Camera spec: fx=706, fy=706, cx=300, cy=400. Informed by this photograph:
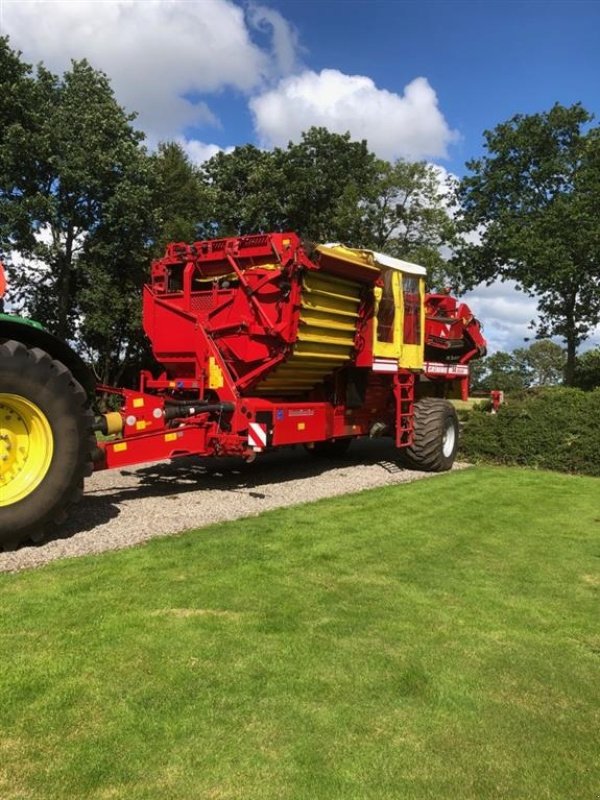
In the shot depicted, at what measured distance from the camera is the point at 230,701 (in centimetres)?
334

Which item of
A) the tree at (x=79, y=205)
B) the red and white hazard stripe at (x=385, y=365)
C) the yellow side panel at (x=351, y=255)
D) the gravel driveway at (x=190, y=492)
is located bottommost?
the gravel driveway at (x=190, y=492)

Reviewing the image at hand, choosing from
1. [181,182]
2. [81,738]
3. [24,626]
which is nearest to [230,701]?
[81,738]

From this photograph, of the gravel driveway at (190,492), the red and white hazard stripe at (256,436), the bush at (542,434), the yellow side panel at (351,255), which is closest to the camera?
the gravel driveway at (190,492)

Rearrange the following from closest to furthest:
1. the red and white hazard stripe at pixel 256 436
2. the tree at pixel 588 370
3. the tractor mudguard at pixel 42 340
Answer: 1. the tractor mudguard at pixel 42 340
2. the red and white hazard stripe at pixel 256 436
3. the tree at pixel 588 370

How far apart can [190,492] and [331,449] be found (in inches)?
172

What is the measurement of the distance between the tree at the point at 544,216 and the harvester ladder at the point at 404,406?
21793 mm

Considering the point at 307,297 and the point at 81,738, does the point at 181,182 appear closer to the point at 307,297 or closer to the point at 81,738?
the point at 307,297

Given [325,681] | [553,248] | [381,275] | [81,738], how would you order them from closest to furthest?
[81,738] < [325,681] < [381,275] < [553,248]

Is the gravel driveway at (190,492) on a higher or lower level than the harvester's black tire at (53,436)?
lower

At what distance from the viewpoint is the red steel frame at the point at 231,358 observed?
25.8ft

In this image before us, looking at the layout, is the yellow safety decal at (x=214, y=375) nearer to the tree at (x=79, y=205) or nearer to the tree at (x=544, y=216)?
the tree at (x=79, y=205)

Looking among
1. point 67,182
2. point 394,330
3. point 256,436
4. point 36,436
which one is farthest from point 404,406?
point 67,182

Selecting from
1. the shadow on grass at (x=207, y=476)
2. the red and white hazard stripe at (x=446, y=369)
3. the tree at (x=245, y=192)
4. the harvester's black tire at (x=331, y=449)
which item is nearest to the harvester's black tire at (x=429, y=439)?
the shadow on grass at (x=207, y=476)

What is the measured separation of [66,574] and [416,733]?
A: 9.65 ft
